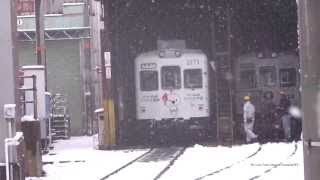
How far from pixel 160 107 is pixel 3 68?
13615 millimetres

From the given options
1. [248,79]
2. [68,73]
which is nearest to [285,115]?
[248,79]

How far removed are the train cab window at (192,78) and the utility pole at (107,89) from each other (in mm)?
2635

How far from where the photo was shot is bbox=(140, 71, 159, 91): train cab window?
75.2 ft

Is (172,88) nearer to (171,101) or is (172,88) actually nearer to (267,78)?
(171,101)

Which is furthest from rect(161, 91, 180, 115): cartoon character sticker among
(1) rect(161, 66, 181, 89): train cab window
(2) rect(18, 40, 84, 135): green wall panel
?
(2) rect(18, 40, 84, 135): green wall panel

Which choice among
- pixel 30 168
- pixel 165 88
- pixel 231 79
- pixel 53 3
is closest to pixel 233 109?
pixel 231 79

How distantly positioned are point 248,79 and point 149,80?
3.70 metres

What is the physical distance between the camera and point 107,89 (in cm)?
2262

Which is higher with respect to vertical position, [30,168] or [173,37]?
[173,37]

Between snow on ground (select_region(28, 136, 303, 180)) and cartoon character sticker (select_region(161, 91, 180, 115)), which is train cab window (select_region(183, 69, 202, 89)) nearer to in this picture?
cartoon character sticker (select_region(161, 91, 180, 115))

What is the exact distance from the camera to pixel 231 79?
76.7ft

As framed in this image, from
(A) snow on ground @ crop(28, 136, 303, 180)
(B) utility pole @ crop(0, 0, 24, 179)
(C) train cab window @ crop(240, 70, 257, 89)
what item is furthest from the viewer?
(C) train cab window @ crop(240, 70, 257, 89)

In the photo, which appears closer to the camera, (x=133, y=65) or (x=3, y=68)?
(x=3, y=68)

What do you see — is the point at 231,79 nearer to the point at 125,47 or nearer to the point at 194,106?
the point at 194,106
